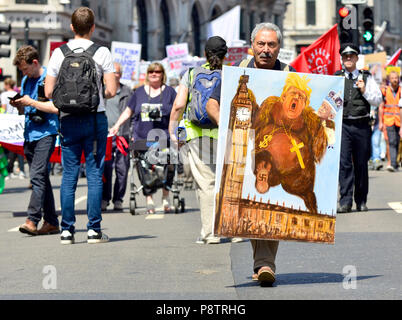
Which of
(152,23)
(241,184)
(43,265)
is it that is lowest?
(43,265)

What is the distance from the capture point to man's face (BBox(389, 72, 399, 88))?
24.6 meters

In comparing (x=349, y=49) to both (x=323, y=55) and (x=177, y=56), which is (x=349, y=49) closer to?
(x=323, y=55)

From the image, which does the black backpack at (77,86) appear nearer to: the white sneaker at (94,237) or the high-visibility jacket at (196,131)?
the high-visibility jacket at (196,131)

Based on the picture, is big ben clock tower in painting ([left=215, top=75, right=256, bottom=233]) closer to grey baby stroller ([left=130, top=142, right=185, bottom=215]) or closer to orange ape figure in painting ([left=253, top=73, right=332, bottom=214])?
orange ape figure in painting ([left=253, top=73, right=332, bottom=214])

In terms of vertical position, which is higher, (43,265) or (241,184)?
(241,184)

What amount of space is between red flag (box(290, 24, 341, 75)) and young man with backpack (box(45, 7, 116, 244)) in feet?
29.3

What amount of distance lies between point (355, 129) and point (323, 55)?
5.12 metres

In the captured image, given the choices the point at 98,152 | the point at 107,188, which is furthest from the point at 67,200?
the point at 107,188

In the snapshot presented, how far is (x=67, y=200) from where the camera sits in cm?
1080

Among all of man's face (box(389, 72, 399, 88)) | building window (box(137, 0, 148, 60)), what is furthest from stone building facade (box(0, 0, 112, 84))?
man's face (box(389, 72, 399, 88))

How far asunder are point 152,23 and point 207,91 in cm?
4731

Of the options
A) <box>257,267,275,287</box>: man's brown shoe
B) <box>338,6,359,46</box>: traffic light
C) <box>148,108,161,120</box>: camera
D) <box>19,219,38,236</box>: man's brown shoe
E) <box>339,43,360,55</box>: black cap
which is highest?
<box>338,6,359,46</box>: traffic light
